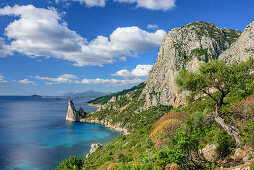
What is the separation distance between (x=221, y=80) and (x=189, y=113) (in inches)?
1022

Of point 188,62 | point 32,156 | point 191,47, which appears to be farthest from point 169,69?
point 32,156

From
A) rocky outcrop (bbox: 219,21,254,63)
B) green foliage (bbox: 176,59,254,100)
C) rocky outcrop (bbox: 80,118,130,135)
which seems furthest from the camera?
rocky outcrop (bbox: 80,118,130,135)

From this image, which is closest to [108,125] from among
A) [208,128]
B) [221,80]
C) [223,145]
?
[208,128]

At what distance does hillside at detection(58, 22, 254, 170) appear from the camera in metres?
11.8

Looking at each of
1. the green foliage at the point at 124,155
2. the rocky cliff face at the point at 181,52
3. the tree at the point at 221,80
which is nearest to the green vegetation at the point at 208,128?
the tree at the point at 221,80

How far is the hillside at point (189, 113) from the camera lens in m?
11.8

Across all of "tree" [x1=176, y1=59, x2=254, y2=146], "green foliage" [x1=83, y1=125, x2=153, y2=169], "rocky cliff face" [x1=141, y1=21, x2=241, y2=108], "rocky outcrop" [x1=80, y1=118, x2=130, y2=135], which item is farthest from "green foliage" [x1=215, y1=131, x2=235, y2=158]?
"rocky outcrop" [x1=80, y1=118, x2=130, y2=135]

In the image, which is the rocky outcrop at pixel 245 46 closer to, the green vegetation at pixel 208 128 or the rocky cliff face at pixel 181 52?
the rocky cliff face at pixel 181 52

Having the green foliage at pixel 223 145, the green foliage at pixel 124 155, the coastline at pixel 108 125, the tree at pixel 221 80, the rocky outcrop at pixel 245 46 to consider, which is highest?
the rocky outcrop at pixel 245 46

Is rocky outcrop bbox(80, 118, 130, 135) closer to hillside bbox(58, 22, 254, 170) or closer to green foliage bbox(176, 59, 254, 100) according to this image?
hillside bbox(58, 22, 254, 170)

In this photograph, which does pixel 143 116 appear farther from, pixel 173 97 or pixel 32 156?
pixel 32 156

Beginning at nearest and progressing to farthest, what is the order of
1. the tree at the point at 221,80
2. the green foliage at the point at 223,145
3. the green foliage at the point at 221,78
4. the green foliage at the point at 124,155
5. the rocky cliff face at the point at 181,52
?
the green foliage at the point at 223,145
the tree at the point at 221,80
the green foliage at the point at 221,78
the green foliage at the point at 124,155
the rocky cliff face at the point at 181,52

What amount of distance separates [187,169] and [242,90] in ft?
33.0

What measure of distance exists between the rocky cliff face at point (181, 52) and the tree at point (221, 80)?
3390 inches
